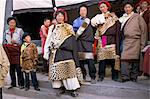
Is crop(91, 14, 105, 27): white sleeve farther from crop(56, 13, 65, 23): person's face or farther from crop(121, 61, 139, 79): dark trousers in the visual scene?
crop(121, 61, 139, 79): dark trousers

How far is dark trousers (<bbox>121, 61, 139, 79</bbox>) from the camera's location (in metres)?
6.61

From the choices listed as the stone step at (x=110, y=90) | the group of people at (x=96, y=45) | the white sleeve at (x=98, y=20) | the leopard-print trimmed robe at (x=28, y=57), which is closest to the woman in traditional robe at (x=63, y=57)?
the group of people at (x=96, y=45)

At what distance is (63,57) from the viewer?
6.51 m

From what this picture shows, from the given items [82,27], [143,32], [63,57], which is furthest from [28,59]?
[143,32]

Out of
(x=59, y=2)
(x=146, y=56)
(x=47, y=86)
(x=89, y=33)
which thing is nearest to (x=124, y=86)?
(x=146, y=56)

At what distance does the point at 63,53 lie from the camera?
6.53m

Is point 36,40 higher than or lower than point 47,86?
higher

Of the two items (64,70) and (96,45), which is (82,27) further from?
(64,70)

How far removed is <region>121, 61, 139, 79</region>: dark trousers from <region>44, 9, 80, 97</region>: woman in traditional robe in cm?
104

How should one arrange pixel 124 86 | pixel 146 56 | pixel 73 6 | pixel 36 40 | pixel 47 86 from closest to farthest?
pixel 146 56, pixel 124 86, pixel 47 86, pixel 73 6, pixel 36 40

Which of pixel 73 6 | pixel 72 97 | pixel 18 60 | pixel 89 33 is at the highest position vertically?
pixel 73 6

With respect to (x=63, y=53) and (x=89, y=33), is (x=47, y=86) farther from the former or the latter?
(x=89, y=33)

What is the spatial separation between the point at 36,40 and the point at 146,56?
4938mm

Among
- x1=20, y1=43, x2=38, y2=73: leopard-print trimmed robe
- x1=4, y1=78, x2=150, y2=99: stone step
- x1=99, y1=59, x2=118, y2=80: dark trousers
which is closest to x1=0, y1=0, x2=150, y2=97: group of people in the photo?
x1=99, y1=59, x2=118, y2=80: dark trousers
